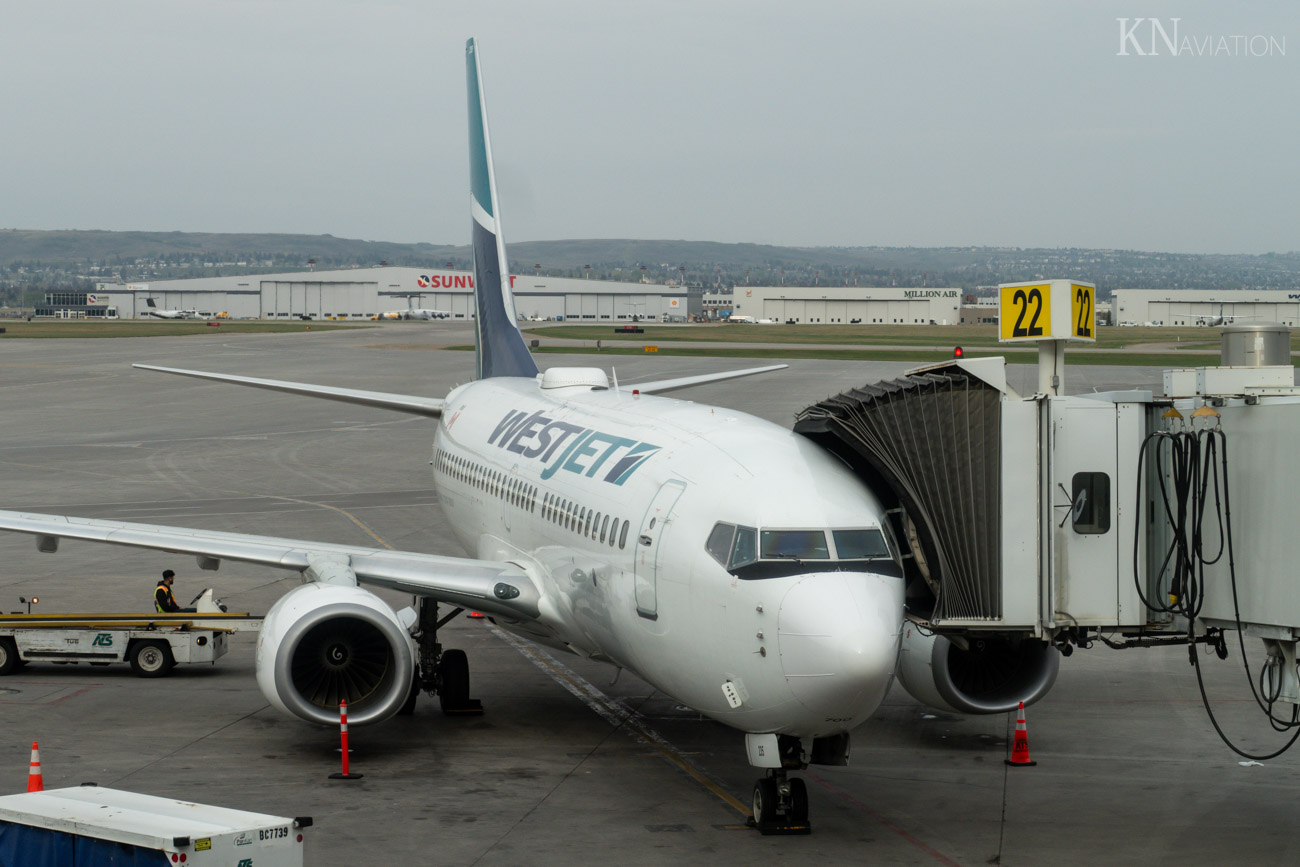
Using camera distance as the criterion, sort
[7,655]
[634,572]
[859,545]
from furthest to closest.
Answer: [7,655]
[634,572]
[859,545]

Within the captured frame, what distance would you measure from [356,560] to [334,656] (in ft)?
7.17

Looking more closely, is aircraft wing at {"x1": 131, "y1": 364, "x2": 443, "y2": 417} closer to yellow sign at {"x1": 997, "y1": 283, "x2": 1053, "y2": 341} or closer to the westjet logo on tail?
the westjet logo on tail

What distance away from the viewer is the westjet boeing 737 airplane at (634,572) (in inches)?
509

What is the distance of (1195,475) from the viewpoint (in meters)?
14.0

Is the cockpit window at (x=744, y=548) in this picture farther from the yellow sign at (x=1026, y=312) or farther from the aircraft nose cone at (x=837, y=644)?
the yellow sign at (x=1026, y=312)

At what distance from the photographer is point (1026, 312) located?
15.8 metres

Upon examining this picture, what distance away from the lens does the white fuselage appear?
12.7m

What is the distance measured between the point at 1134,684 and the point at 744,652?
12.1 meters

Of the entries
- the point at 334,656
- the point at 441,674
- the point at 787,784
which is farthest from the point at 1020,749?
the point at 334,656

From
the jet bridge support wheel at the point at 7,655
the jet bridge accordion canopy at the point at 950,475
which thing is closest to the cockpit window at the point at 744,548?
the jet bridge accordion canopy at the point at 950,475

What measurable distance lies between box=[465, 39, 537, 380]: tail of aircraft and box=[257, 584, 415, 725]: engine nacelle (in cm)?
1136

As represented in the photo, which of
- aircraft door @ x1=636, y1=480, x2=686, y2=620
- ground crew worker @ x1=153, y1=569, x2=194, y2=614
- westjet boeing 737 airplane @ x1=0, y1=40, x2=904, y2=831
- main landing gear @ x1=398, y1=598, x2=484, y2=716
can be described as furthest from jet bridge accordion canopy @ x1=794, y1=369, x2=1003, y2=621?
ground crew worker @ x1=153, y1=569, x2=194, y2=614

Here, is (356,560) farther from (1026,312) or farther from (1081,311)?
(1081,311)

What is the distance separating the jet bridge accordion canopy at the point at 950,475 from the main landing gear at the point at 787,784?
175 cm
